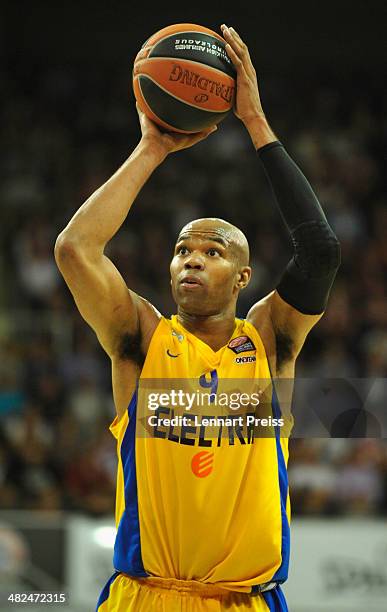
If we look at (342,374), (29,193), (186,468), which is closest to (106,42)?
(29,193)

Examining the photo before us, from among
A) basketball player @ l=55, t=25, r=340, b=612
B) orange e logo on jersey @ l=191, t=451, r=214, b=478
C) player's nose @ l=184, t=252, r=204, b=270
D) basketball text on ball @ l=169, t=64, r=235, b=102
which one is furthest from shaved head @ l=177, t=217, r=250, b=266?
orange e logo on jersey @ l=191, t=451, r=214, b=478

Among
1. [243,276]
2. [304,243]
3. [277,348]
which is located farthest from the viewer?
[243,276]

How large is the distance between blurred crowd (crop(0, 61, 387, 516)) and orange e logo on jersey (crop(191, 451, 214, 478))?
4.64m

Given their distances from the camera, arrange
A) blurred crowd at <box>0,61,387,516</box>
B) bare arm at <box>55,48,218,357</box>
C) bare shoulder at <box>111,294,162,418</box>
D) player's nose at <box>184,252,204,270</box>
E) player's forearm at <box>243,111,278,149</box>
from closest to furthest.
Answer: bare arm at <box>55,48,218,357</box>
bare shoulder at <box>111,294,162,418</box>
player's nose at <box>184,252,204,270</box>
player's forearm at <box>243,111,278,149</box>
blurred crowd at <box>0,61,387,516</box>

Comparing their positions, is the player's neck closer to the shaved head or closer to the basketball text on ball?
the shaved head

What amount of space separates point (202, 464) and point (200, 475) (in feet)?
0.15

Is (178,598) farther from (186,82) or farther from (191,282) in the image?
(186,82)

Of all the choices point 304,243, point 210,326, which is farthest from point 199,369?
point 304,243

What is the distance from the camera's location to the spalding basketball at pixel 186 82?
3.85 meters

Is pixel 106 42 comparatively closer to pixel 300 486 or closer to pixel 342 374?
pixel 342 374

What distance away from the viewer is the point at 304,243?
368 centimetres

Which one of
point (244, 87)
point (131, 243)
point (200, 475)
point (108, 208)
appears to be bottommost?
point (200, 475)

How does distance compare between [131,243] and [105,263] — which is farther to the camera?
[131,243]

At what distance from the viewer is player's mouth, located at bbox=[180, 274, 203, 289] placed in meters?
3.77
